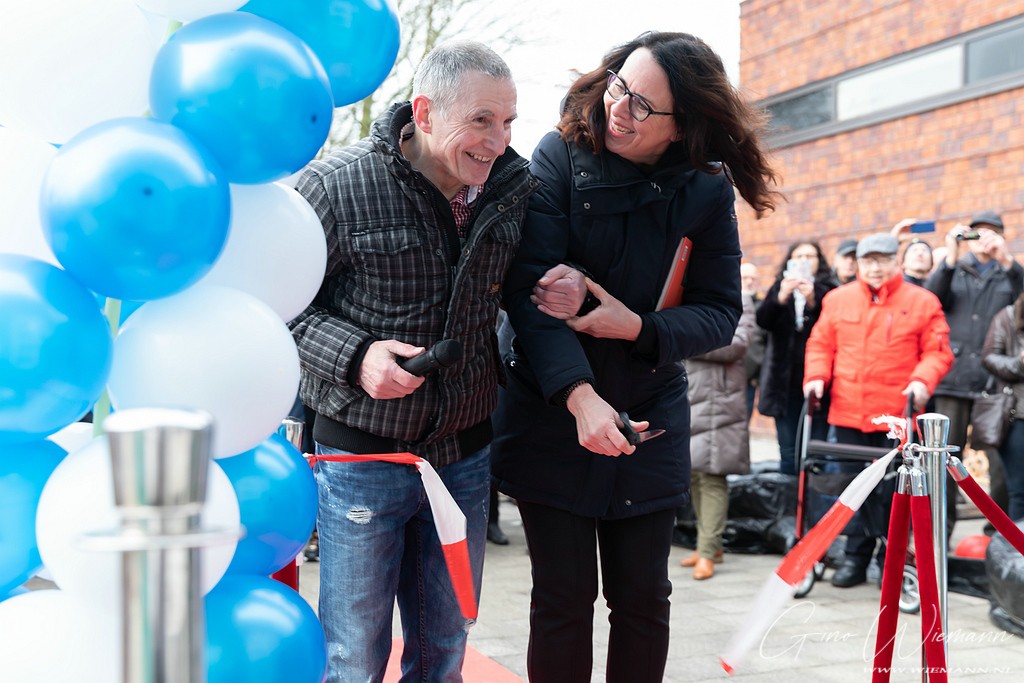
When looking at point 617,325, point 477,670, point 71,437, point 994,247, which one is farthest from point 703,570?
point 71,437

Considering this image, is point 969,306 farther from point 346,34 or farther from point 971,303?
point 346,34

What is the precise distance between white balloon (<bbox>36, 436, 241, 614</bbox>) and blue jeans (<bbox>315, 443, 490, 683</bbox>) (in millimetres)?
886

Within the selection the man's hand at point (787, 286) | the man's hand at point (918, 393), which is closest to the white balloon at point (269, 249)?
the man's hand at point (918, 393)

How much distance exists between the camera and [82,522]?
1.34 m

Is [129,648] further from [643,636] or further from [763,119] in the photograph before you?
[763,119]

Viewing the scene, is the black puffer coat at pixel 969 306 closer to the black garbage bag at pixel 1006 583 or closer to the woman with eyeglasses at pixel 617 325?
the black garbage bag at pixel 1006 583

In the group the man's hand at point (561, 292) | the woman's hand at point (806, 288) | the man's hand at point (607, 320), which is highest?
the woman's hand at point (806, 288)

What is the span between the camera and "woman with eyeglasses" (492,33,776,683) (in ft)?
8.25

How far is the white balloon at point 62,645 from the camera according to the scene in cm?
137

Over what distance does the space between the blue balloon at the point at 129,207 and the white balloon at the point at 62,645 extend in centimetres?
46

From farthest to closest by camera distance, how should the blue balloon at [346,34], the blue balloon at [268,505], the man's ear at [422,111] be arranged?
the man's ear at [422,111] → the blue balloon at [346,34] → the blue balloon at [268,505]

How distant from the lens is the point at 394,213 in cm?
224

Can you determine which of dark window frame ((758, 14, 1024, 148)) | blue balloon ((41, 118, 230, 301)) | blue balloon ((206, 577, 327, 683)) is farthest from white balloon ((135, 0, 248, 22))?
dark window frame ((758, 14, 1024, 148))

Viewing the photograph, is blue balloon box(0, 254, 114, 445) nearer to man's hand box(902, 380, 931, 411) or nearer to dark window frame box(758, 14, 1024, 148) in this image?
man's hand box(902, 380, 931, 411)
